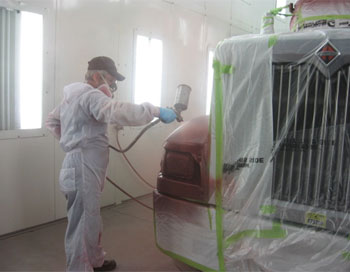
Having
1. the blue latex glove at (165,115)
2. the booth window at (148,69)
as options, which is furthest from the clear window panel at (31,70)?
the blue latex glove at (165,115)

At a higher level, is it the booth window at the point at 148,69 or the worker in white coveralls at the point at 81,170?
the booth window at the point at 148,69

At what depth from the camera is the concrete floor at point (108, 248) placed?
8.72 feet

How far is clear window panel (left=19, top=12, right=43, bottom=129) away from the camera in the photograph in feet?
10.0

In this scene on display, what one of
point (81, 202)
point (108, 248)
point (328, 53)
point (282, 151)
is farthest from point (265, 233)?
point (108, 248)

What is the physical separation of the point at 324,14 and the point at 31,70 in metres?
2.53

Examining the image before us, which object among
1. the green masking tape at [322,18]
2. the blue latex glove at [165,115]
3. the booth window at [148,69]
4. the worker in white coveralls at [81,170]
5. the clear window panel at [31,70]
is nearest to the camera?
the green masking tape at [322,18]

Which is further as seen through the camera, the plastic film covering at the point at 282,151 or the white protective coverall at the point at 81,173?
the white protective coverall at the point at 81,173

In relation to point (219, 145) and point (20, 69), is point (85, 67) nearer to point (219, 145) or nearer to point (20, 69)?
point (20, 69)

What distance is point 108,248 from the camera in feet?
9.74

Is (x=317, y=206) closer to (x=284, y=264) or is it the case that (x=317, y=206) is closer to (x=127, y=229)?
(x=284, y=264)

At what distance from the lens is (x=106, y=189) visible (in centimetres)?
392

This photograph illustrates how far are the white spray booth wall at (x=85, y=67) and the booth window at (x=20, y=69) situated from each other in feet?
0.22

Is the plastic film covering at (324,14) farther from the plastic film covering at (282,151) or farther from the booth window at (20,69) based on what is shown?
the booth window at (20,69)

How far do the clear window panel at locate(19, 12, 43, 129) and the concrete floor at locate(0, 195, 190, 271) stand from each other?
104 cm
